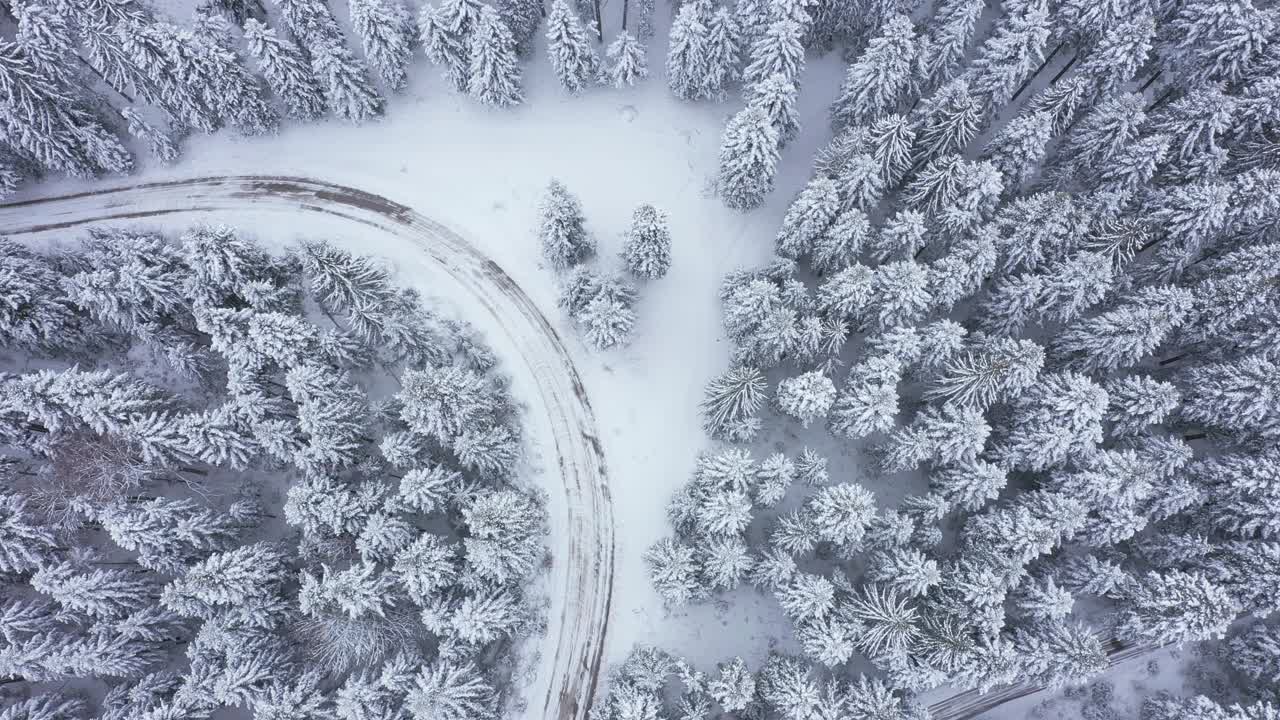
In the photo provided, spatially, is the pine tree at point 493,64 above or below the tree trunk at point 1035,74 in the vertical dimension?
below

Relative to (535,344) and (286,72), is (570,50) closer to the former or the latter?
(286,72)

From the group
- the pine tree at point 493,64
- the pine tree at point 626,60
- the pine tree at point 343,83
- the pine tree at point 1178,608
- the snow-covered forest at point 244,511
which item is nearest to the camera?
the pine tree at point 1178,608

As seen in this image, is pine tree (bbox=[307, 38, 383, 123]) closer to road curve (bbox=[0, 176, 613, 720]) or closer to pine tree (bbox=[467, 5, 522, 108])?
road curve (bbox=[0, 176, 613, 720])

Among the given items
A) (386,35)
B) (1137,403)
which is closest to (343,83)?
(386,35)

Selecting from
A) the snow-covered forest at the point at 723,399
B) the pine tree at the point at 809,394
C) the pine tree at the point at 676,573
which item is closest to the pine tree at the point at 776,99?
the snow-covered forest at the point at 723,399

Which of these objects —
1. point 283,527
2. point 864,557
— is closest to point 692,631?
point 864,557

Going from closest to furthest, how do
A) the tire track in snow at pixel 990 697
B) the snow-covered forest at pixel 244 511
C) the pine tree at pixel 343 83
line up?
→ the snow-covered forest at pixel 244 511, the tire track in snow at pixel 990 697, the pine tree at pixel 343 83

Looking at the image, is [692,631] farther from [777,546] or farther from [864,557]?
[864,557]

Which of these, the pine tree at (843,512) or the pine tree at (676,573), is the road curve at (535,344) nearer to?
the pine tree at (676,573)
